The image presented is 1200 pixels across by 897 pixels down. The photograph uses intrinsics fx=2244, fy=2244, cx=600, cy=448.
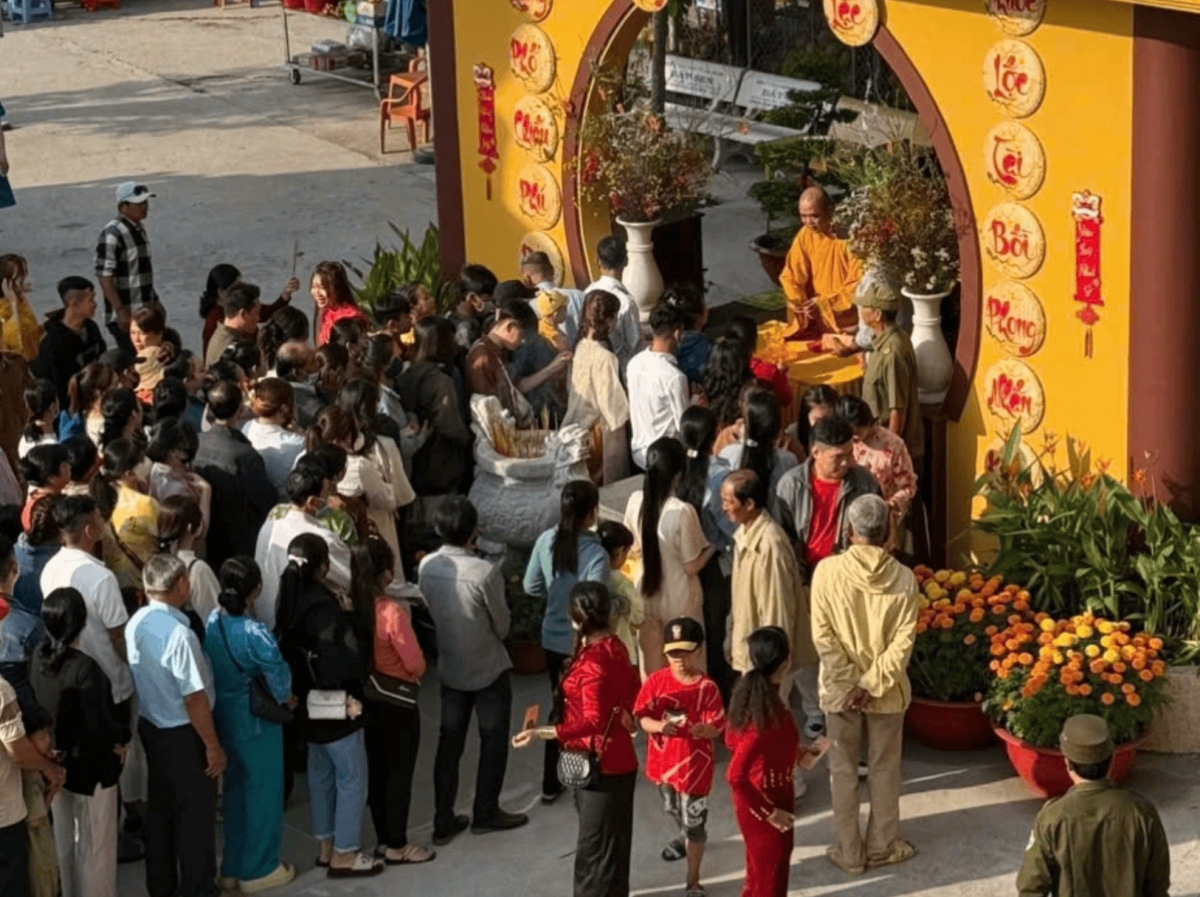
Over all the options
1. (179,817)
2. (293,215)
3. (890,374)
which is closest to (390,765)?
(179,817)

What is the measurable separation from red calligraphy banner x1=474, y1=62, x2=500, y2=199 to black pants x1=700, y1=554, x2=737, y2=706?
15.3ft

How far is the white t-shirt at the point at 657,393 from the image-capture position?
11359 millimetres

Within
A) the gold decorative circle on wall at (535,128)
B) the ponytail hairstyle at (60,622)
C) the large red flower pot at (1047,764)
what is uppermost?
the gold decorative circle on wall at (535,128)

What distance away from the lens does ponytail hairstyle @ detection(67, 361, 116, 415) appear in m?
11.0

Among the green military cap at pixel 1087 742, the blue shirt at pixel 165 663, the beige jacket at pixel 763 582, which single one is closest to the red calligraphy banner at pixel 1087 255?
the beige jacket at pixel 763 582

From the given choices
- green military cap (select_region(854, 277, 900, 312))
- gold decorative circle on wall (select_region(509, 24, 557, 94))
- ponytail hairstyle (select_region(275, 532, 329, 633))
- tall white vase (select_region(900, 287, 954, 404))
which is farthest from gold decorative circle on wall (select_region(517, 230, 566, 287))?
ponytail hairstyle (select_region(275, 532, 329, 633))

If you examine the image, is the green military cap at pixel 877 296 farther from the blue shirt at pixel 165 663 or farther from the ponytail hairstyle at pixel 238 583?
the blue shirt at pixel 165 663

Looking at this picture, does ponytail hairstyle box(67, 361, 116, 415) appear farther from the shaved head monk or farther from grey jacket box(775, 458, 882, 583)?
the shaved head monk

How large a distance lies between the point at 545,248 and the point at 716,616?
4.23 m

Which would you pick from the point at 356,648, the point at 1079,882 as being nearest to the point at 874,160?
the point at 356,648

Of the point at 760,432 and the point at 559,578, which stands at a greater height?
the point at 760,432

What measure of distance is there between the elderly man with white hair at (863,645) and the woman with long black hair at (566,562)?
98 centimetres

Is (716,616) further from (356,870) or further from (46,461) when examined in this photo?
(46,461)

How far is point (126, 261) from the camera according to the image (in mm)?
14133
